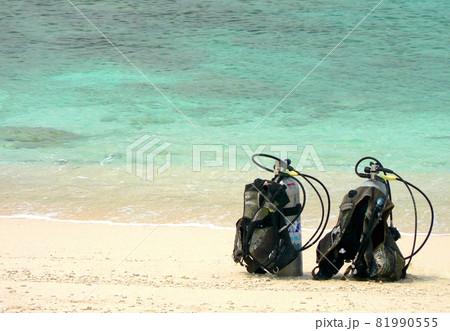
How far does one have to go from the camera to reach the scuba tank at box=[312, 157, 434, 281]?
411cm

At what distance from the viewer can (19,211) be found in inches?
248

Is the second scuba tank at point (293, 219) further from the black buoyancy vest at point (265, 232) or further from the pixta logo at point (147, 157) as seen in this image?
the pixta logo at point (147, 157)

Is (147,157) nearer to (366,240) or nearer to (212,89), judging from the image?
(212,89)

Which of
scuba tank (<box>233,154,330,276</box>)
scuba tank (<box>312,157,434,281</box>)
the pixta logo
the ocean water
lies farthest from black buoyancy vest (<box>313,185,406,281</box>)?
the pixta logo

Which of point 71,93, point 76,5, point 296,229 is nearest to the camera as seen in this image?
point 296,229

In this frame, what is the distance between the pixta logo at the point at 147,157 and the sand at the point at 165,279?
213cm

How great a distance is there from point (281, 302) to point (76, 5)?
13.0 m

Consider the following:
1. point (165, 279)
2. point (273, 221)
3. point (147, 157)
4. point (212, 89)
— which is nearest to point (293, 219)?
point (273, 221)

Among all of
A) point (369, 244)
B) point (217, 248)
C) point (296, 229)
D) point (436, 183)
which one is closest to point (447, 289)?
point (369, 244)

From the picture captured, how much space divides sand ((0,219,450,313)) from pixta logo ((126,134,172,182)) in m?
2.13

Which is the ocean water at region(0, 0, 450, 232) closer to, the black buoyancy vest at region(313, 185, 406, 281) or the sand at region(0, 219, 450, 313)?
the sand at region(0, 219, 450, 313)

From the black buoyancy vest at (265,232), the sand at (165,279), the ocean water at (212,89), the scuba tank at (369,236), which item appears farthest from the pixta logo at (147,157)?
the scuba tank at (369,236)

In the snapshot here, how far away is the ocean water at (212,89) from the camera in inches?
321

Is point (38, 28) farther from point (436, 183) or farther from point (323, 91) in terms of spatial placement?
point (436, 183)
